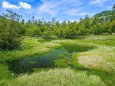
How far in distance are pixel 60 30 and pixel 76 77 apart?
288 feet

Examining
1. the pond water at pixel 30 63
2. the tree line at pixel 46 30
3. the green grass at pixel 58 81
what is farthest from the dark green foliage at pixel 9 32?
the green grass at pixel 58 81

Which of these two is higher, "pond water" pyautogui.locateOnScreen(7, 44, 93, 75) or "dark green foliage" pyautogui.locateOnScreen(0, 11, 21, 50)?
"dark green foliage" pyautogui.locateOnScreen(0, 11, 21, 50)

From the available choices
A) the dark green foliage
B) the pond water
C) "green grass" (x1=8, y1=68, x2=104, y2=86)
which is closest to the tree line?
the dark green foliage

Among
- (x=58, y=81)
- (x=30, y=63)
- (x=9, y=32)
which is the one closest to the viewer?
(x=58, y=81)

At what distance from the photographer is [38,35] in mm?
117562

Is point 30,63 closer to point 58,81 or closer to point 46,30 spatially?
point 58,81

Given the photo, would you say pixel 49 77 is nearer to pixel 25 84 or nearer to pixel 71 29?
pixel 25 84

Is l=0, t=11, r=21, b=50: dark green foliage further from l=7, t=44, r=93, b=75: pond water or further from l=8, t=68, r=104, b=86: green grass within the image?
l=8, t=68, r=104, b=86: green grass

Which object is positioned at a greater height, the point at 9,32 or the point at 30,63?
the point at 9,32

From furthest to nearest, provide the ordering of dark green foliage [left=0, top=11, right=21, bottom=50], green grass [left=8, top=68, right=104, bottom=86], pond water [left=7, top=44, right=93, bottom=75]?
dark green foliage [left=0, top=11, right=21, bottom=50], pond water [left=7, top=44, right=93, bottom=75], green grass [left=8, top=68, right=104, bottom=86]

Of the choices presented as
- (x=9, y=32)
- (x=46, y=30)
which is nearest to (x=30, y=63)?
(x=9, y=32)

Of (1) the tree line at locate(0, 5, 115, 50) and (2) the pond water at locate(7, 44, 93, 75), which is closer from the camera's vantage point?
(2) the pond water at locate(7, 44, 93, 75)

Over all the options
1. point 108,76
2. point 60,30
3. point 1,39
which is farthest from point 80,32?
point 108,76

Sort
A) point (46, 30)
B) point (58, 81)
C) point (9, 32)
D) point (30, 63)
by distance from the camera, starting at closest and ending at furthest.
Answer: point (58, 81) → point (30, 63) → point (9, 32) → point (46, 30)
